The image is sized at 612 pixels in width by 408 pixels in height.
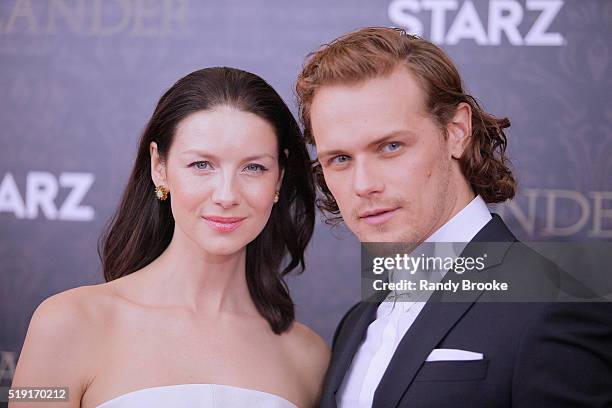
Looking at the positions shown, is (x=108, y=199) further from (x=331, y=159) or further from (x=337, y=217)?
(x=331, y=159)

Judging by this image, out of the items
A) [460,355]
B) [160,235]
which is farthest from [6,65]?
[460,355]

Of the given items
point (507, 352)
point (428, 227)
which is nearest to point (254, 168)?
point (428, 227)

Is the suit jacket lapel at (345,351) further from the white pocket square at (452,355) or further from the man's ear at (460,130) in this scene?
Answer: the man's ear at (460,130)

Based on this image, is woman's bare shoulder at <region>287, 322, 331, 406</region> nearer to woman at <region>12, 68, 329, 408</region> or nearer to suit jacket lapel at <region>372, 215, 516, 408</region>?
woman at <region>12, 68, 329, 408</region>

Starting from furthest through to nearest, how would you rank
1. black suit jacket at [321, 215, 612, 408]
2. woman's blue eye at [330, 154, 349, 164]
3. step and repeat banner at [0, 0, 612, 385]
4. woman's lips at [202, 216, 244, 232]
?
step and repeat banner at [0, 0, 612, 385] < woman's lips at [202, 216, 244, 232] < woman's blue eye at [330, 154, 349, 164] < black suit jacket at [321, 215, 612, 408]

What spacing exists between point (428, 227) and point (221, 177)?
65 centimetres

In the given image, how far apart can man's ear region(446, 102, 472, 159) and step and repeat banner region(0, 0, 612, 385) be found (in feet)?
2.91

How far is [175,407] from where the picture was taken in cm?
235

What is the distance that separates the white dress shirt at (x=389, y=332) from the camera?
7.59 ft

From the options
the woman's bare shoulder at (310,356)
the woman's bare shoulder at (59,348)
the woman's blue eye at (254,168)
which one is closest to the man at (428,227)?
the woman's bare shoulder at (310,356)

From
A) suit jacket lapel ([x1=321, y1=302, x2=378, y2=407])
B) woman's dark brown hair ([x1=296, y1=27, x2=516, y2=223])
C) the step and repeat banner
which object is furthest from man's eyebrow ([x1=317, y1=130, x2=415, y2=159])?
the step and repeat banner

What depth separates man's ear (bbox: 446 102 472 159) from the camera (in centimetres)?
246

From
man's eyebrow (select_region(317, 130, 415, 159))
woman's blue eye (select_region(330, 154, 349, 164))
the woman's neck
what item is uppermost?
man's eyebrow (select_region(317, 130, 415, 159))

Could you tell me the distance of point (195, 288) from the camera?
8.76 ft
